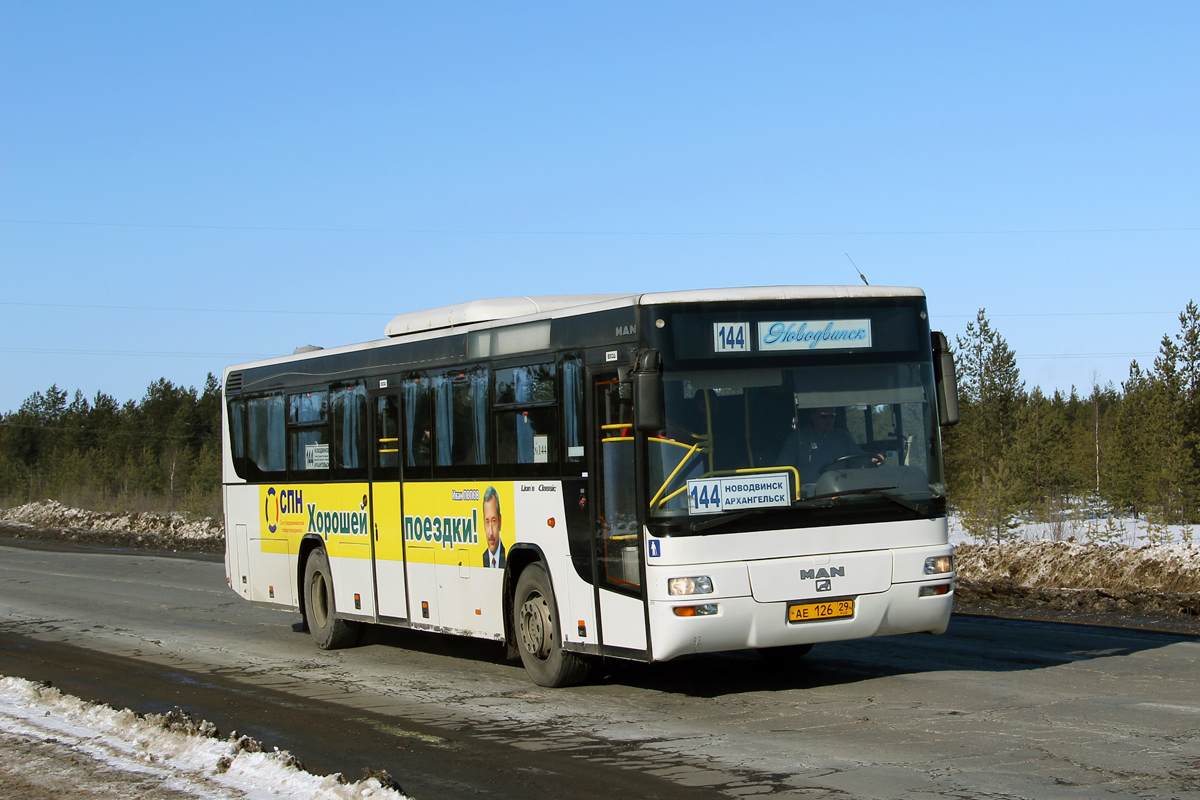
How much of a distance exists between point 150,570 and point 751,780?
22757 millimetres

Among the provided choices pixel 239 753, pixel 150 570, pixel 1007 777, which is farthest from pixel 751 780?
pixel 150 570

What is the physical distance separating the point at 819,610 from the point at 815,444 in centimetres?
123

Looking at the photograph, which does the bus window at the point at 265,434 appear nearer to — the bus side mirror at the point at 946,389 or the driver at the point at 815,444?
the driver at the point at 815,444

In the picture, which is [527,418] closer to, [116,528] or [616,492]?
[616,492]

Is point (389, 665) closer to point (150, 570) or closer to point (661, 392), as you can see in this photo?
point (661, 392)

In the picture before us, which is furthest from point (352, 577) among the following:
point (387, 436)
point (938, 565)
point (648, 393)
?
point (938, 565)

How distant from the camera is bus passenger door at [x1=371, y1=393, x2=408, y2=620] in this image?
43.2 ft

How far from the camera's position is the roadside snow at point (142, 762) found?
280 inches

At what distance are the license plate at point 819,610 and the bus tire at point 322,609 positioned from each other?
6411 mm

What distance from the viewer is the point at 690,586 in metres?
9.38

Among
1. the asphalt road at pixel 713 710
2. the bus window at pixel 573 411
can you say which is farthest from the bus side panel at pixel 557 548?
the asphalt road at pixel 713 710

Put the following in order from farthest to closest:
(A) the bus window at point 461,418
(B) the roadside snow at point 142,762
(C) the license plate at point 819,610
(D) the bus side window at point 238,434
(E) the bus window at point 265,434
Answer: (D) the bus side window at point 238,434 < (E) the bus window at point 265,434 < (A) the bus window at point 461,418 < (C) the license plate at point 819,610 < (B) the roadside snow at point 142,762

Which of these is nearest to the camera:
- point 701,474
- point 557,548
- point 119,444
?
point 701,474

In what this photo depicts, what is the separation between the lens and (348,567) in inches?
559
